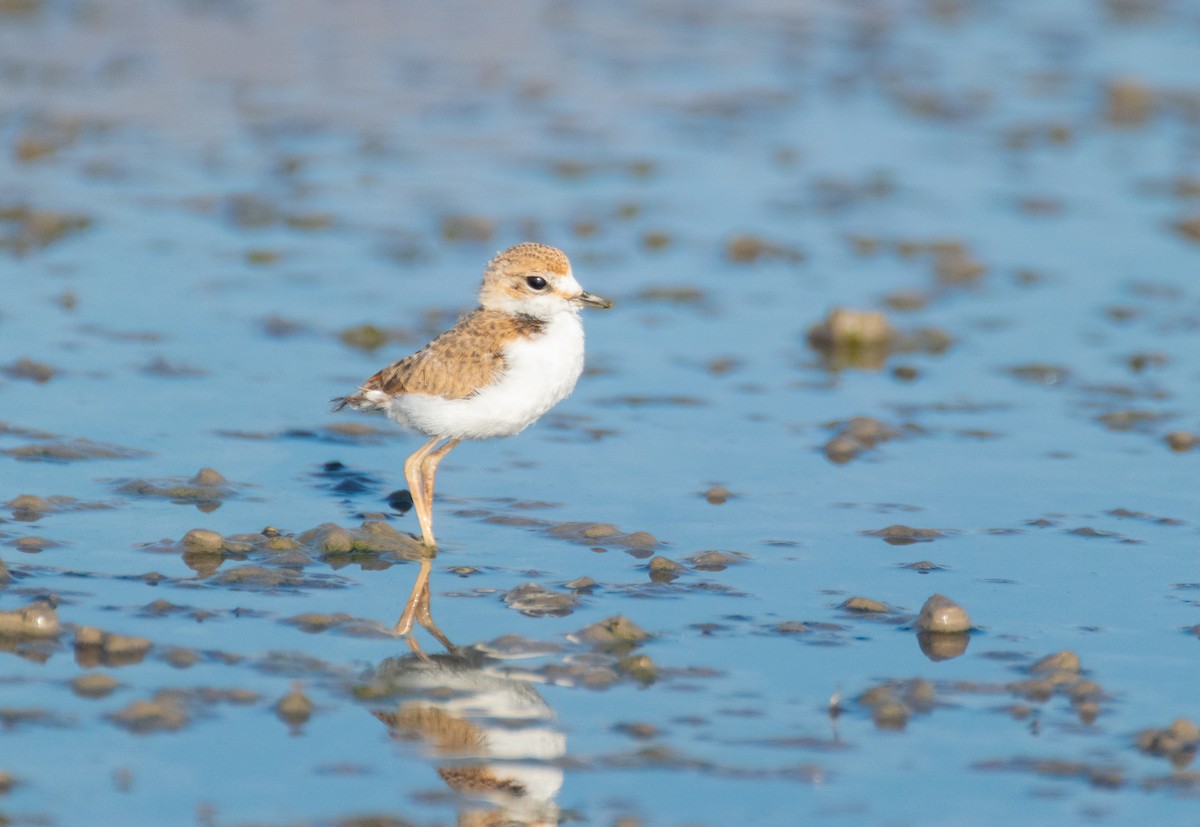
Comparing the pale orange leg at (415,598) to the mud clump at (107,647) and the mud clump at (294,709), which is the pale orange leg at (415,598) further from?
the mud clump at (107,647)

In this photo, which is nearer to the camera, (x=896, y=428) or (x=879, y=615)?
(x=879, y=615)

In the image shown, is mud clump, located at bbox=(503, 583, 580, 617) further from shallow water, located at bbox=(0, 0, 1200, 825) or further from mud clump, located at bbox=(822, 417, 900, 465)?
mud clump, located at bbox=(822, 417, 900, 465)

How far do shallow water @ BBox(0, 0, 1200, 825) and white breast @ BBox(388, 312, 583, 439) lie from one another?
0.44 metres

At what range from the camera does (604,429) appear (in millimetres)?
7316

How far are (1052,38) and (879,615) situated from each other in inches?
499

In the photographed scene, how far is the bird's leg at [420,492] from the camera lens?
5.85 meters

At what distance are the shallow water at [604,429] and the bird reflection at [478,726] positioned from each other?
0.01 m

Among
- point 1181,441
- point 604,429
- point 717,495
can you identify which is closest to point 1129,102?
point 1181,441

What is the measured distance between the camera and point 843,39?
15961 mm

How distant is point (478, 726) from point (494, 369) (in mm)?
1778

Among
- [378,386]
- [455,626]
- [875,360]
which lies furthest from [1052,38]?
[455,626]

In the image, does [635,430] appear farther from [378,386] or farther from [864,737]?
[864,737]

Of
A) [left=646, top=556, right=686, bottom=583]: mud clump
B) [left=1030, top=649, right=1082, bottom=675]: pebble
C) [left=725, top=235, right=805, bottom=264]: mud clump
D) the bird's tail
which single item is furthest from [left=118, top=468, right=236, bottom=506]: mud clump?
[left=725, top=235, right=805, bottom=264]: mud clump

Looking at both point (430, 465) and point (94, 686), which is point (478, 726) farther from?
point (430, 465)
